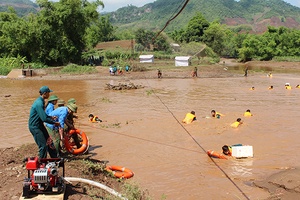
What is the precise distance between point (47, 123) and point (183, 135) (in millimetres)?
6375

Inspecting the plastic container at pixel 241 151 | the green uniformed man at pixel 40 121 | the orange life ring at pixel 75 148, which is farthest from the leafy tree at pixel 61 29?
the green uniformed man at pixel 40 121

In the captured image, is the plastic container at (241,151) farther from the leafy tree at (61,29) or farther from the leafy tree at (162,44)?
the leafy tree at (162,44)

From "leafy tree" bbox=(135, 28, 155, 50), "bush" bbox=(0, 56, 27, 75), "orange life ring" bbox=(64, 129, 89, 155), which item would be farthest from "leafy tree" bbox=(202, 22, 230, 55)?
"orange life ring" bbox=(64, 129, 89, 155)

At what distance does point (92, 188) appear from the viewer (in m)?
6.36

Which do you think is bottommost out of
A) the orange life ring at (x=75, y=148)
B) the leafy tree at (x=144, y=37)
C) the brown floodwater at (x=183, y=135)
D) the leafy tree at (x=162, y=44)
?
the brown floodwater at (x=183, y=135)

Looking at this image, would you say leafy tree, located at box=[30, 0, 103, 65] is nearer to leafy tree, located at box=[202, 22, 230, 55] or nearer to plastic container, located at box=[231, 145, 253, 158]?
leafy tree, located at box=[202, 22, 230, 55]

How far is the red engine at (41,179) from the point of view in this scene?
17.5 feet

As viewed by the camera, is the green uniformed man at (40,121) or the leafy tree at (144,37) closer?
the green uniformed man at (40,121)

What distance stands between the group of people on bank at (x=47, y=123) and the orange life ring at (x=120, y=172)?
143 centimetres

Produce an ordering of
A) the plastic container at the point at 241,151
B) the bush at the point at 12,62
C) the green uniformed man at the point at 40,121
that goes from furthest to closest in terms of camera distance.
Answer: the bush at the point at 12,62 → the plastic container at the point at 241,151 → the green uniformed man at the point at 40,121

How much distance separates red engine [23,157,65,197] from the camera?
5336 mm

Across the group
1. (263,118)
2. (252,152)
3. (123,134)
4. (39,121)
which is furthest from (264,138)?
(39,121)

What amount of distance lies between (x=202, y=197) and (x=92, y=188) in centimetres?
251

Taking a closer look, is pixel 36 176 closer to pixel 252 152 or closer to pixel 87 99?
pixel 252 152
